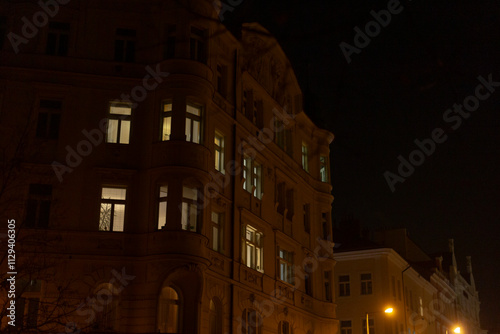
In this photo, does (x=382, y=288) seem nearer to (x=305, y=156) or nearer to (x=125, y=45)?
(x=305, y=156)

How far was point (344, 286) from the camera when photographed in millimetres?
48094

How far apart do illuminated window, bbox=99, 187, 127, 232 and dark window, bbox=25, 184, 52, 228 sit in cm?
192

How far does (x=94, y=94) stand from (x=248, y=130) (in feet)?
26.8

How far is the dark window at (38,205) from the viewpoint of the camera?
2323 centimetres

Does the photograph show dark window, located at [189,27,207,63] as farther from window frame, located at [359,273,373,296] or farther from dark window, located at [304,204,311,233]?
window frame, located at [359,273,373,296]

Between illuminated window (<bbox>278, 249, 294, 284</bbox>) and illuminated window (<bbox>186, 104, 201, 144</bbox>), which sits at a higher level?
illuminated window (<bbox>186, 104, 201, 144</bbox>)

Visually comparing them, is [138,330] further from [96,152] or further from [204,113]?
[204,113]

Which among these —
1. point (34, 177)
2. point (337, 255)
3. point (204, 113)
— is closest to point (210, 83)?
point (204, 113)

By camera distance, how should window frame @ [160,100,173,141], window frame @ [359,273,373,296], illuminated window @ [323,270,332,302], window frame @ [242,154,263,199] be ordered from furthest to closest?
window frame @ [359,273,373,296] < illuminated window @ [323,270,332,302] < window frame @ [242,154,263,199] < window frame @ [160,100,173,141]

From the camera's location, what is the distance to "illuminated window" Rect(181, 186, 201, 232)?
78.7ft

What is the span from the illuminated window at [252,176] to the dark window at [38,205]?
29.5ft

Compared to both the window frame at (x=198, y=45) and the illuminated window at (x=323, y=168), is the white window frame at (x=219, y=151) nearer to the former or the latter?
the window frame at (x=198, y=45)

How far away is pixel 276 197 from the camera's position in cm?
3266

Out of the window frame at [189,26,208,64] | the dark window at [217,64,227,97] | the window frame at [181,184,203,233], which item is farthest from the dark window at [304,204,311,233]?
the window frame at [189,26,208,64]
